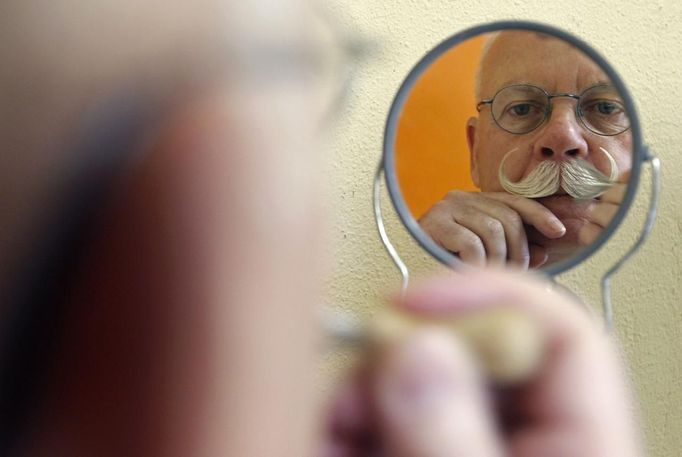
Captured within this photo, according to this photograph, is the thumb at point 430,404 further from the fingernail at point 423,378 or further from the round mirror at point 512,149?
the round mirror at point 512,149

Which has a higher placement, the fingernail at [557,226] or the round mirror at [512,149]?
the round mirror at [512,149]

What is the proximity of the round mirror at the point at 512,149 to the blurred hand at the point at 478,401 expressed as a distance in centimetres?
19

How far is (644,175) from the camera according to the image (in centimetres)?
56

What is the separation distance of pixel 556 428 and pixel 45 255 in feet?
0.44

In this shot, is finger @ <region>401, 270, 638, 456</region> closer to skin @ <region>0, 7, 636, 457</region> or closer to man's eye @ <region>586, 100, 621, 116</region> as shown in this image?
skin @ <region>0, 7, 636, 457</region>

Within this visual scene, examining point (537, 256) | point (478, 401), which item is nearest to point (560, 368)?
point (478, 401)

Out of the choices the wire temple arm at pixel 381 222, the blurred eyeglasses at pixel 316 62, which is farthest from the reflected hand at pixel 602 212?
the blurred eyeglasses at pixel 316 62

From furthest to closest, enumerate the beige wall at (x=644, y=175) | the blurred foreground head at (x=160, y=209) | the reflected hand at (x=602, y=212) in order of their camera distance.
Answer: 1. the beige wall at (x=644, y=175)
2. the reflected hand at (x=602, y=212)
3. the blurred foreground head at (x=160, y=209)

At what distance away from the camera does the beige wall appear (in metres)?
0.51

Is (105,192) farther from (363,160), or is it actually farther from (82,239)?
(363,160)

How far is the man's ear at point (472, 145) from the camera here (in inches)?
A: 16.9

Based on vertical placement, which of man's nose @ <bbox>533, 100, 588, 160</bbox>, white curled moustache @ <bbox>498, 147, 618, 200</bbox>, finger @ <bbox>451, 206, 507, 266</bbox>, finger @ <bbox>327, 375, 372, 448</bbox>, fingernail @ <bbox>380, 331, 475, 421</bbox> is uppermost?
man's nose @ <bbox>533, 100, 588, 160</bbox>

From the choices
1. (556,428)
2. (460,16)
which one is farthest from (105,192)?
(460,16)

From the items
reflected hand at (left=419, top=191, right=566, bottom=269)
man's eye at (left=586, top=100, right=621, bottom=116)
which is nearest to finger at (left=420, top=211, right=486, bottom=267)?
reflected hand at (left=419, top=191, right=566, bottom=269)
